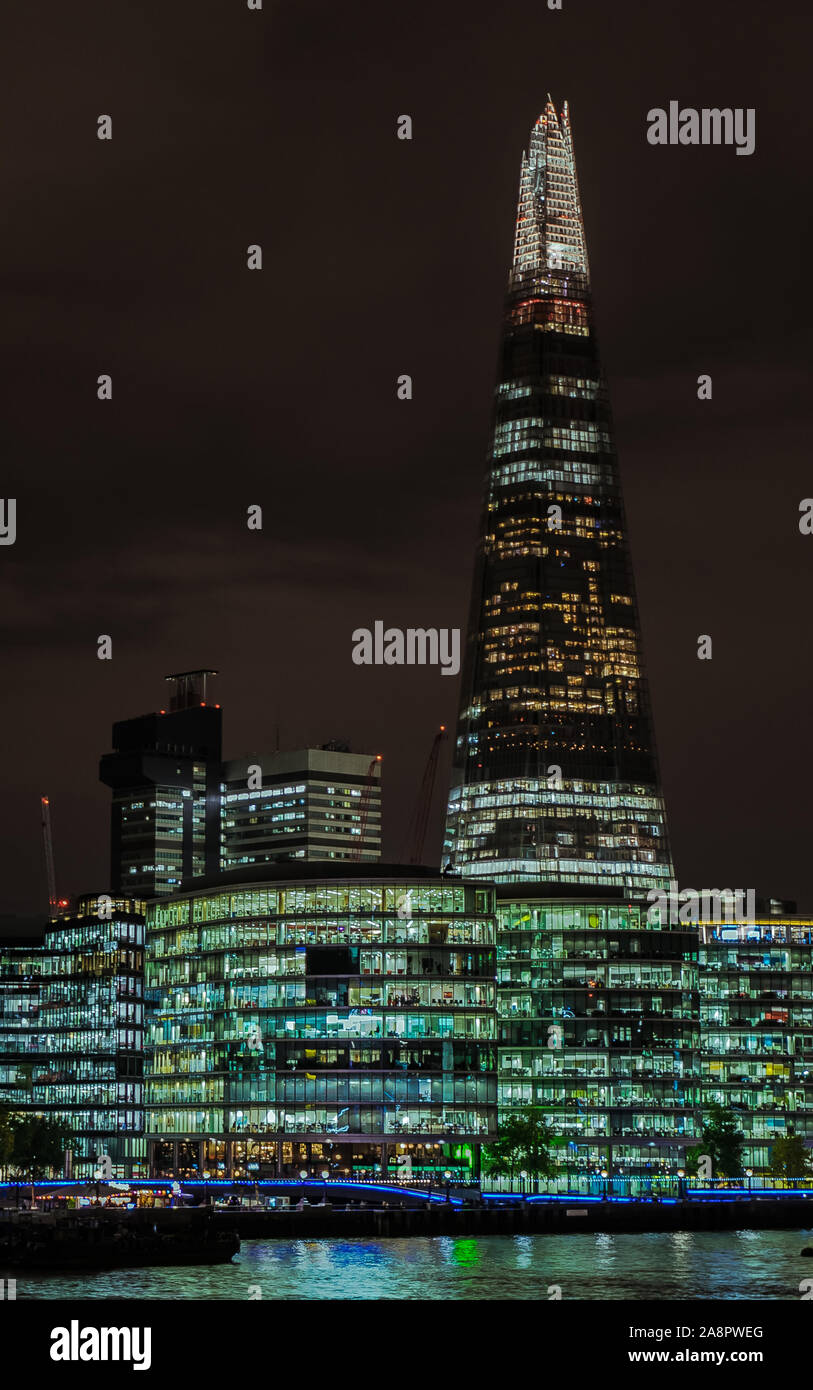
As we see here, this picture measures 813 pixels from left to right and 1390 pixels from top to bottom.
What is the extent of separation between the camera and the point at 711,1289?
145000 mm

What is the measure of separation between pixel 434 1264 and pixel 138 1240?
73.8 ft

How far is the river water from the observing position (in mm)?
141625

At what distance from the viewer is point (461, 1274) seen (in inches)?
6117

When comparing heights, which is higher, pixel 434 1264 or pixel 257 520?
pixel 257 520

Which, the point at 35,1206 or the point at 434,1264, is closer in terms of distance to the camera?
the point at 434,1264

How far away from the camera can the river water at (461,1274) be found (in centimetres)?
14162
